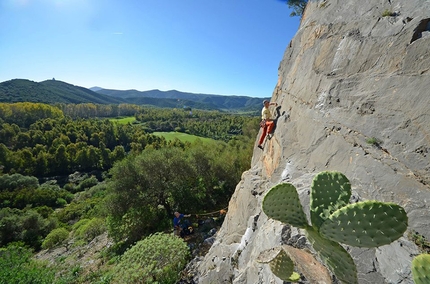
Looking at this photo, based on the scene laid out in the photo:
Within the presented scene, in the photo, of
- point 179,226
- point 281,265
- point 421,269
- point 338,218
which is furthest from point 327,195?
point 179,226

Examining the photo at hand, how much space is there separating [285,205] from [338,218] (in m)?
0.81

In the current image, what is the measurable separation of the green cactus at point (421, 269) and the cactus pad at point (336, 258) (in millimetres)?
691

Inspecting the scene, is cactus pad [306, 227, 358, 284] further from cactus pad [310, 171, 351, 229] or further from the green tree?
the green tree

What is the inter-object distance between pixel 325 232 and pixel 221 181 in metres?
20.5

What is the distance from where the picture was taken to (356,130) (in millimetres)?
6211

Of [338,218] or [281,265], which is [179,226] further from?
[338,218]

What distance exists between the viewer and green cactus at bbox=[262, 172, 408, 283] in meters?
2.49

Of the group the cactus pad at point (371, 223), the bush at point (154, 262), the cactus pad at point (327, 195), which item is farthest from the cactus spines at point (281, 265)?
the bush at point (154, 262)

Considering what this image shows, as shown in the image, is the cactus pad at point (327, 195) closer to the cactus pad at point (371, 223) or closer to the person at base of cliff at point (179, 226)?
the cactus pad at point (371, 223)

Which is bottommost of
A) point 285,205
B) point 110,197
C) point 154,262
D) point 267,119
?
point 110,197

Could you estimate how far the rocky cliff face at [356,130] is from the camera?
456 cm

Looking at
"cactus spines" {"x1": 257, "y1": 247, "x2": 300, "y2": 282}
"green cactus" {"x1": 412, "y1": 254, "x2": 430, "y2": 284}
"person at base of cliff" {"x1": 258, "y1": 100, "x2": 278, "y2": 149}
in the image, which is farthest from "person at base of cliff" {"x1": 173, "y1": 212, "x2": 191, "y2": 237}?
"green cactus" {"x1": 412, "y1": 254, "x2": 430, "y2": 284}

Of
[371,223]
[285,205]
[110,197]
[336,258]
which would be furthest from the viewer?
[110,197]

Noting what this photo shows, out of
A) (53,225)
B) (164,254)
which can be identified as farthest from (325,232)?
(53,225)
